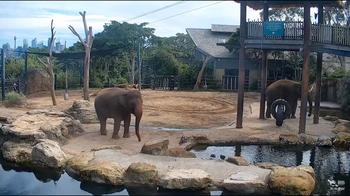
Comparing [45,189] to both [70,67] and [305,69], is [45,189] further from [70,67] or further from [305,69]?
[70,67]

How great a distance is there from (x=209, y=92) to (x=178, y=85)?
3873mm

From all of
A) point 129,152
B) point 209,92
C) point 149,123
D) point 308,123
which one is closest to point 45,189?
Answer: point 129,152

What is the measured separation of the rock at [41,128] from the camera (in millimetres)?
12125

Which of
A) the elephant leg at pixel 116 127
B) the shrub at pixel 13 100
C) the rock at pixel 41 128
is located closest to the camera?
the rock at pixel 41 128

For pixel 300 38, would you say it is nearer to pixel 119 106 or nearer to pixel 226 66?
pixel 119 106

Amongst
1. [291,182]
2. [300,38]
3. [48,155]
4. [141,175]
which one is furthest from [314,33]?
[48,155]

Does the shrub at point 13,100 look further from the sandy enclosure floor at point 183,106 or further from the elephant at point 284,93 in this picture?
the elephant at point 284,93

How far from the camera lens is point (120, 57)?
33094 mm

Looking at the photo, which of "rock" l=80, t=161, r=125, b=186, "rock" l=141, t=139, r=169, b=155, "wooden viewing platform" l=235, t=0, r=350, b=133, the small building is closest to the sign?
"wooden viewing platform" l=235, t=0, r=350, b=133

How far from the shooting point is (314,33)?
16109 millimetres

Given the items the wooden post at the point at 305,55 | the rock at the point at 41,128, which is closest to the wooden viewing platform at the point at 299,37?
the wooden post at the point at 305,55

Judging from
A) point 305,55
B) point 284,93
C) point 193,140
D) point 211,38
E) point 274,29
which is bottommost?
point 193,140

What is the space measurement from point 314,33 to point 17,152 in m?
10.5

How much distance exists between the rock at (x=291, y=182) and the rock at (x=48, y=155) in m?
5.00
